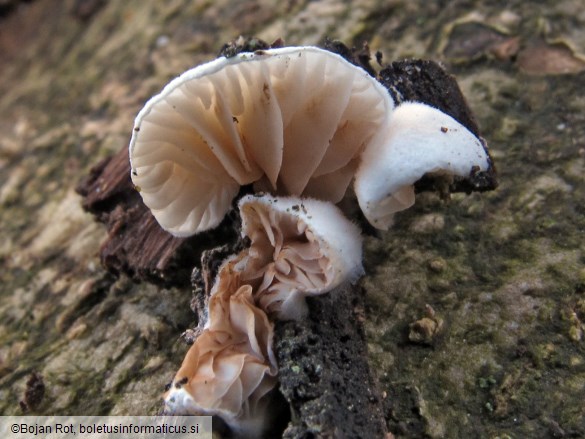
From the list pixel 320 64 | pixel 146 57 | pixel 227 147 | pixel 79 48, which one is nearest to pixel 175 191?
pixel 227 147

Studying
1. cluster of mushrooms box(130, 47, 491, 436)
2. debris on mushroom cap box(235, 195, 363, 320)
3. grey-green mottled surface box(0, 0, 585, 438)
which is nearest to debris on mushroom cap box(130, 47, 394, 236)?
cluster of mushrooms box(130, 47, 491, 436)

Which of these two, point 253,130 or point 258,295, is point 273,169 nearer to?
point 253,130

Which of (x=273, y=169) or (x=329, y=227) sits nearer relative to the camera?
(x=329, y=227)

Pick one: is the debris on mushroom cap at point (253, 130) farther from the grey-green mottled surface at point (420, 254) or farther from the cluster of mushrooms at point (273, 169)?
the grey-green mottled surface at point (420, 254)

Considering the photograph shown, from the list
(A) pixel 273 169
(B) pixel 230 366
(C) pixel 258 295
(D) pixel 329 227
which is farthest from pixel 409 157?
(B) pixel 230 366

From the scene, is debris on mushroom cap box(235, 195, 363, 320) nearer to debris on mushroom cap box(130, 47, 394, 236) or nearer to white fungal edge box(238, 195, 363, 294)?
white fungal edge box(238, 195, 363, 294)
